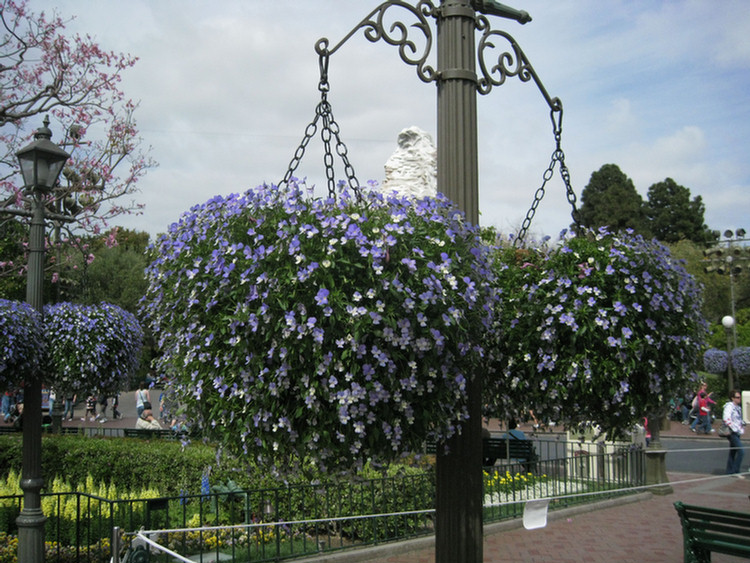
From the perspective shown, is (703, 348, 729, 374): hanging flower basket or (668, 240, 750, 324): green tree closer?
(703, 348, 729, 374): hanging flower basket

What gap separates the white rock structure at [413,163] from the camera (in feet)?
59.6

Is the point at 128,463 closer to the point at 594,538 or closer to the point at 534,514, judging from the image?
the point at 594,538

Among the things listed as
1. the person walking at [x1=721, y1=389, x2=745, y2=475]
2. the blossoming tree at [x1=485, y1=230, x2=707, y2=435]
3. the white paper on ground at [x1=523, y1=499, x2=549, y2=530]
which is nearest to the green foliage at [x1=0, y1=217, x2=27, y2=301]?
the person walking at [x1=721, y1=389, x2=745, y2=475]

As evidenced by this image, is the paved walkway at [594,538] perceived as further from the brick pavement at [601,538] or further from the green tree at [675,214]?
the green tree at [675,214]

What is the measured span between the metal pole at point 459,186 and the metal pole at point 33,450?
14.3 ft

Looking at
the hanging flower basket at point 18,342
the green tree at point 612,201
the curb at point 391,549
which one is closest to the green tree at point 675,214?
the green tree at point 612,201

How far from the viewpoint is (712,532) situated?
5805mm

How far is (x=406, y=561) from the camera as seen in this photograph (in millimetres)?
7176

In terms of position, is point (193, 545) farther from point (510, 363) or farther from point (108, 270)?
point (108, 270)

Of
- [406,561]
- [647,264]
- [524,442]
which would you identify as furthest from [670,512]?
[647,264]

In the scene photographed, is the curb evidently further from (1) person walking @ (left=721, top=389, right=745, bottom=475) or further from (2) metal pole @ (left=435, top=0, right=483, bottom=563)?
(1) person walking @ (left=721, top=389, right=745, bottom=475)

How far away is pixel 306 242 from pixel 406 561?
553cm

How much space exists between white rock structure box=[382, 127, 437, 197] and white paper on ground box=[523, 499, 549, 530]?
1435cm

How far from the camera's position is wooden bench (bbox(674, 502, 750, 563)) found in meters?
5.48
